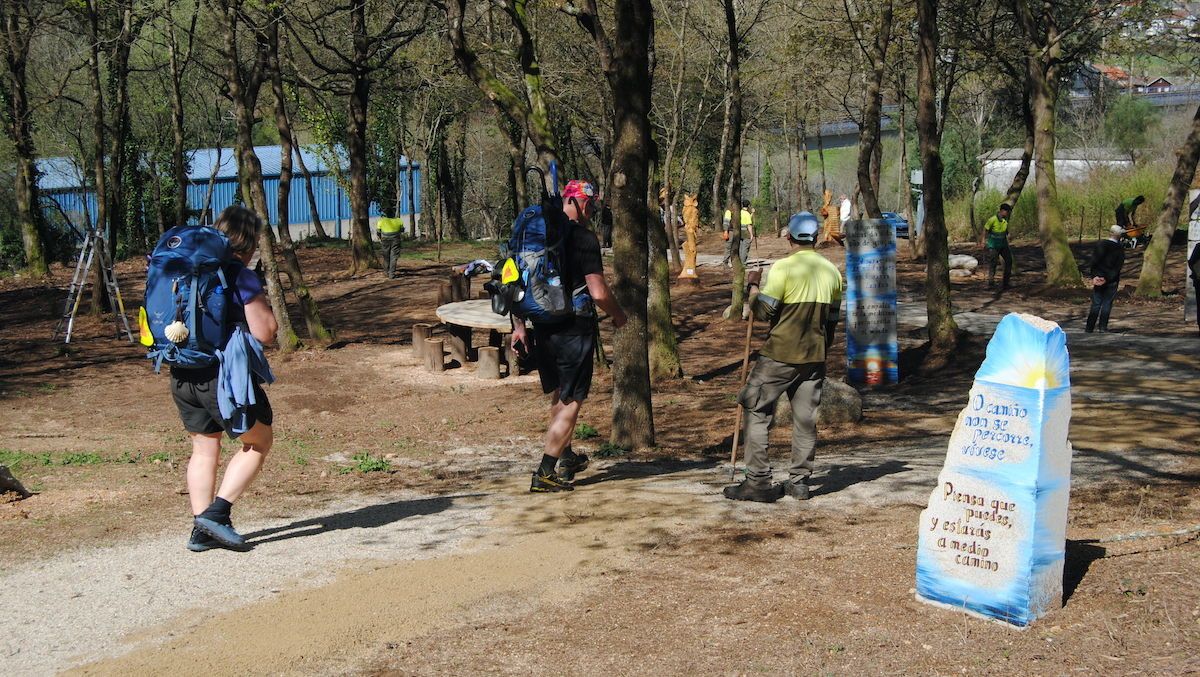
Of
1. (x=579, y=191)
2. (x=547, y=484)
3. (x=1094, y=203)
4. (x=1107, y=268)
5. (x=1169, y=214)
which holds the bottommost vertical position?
(x=547, y=484)

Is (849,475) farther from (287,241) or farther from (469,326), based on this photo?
(287,241)

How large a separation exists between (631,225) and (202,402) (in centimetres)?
438

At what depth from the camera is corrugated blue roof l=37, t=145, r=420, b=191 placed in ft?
140

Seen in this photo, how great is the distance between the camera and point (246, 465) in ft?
19.5

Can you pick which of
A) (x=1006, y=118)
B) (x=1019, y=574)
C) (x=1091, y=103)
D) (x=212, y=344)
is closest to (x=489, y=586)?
(x=212, y=344)

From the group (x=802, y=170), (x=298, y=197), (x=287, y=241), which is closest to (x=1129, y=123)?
(x=802, y=170)

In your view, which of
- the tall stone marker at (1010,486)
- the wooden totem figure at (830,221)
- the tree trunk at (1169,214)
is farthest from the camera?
the wooden totem figure at (830,221)

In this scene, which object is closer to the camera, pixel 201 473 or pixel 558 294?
pixel 201 473

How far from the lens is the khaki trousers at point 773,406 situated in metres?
7.00

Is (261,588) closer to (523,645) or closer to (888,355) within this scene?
(523,645)

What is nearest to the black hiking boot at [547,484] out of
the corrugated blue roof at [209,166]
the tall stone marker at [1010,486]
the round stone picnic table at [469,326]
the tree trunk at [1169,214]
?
the tall stone marker at [1010,486]

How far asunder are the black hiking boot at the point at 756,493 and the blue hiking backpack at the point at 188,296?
3.24 m

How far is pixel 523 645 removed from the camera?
4.75 m

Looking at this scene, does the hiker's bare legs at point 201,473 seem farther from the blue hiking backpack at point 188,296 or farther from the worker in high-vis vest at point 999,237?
the worker in high-vis vest at point 999,237
